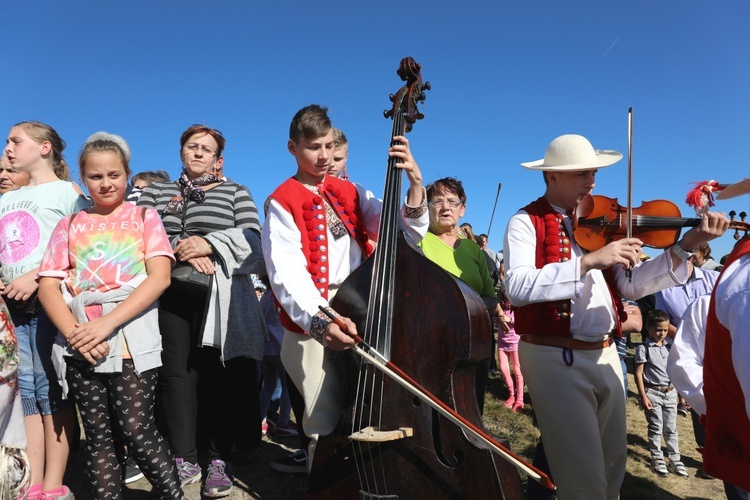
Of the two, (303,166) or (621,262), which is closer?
(621,262)

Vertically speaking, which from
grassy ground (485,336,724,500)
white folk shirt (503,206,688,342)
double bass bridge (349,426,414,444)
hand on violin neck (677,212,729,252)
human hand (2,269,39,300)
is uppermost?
hand on violin neck (677,212,729,252)

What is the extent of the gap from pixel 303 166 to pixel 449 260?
1393 millimetres

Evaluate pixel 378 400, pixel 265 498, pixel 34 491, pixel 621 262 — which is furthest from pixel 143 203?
pixel 621 262

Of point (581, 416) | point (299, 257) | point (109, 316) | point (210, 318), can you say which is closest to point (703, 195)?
point (581, 416)

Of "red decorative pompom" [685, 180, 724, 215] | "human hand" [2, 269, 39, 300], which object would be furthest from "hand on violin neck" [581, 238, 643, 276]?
"human hand" [2, 269, 39, 300]

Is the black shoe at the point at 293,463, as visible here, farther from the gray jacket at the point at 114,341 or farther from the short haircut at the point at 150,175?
the short haircut at the point at 150,175

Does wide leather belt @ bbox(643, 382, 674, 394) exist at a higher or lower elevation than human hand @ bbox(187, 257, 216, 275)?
lower

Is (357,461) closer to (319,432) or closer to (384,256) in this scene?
(319,432)

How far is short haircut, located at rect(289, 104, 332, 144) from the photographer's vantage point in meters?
2.46

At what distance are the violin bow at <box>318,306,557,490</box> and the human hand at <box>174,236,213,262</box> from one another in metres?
1.21

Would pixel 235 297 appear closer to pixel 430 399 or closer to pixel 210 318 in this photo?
pixel 210 318

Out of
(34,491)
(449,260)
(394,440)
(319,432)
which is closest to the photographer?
(394,440)

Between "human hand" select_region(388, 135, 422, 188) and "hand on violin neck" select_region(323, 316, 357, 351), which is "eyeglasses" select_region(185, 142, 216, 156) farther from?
"hand on violin neck" select_region(323, 316, 357, 351)

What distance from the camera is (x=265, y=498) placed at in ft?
10.0
